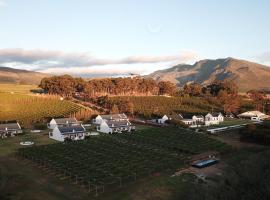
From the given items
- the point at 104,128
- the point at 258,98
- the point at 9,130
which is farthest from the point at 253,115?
the point at 9,130

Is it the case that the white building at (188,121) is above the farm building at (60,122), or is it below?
below

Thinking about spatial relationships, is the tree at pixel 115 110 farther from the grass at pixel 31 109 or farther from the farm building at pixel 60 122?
the farm building at pixel 60 122

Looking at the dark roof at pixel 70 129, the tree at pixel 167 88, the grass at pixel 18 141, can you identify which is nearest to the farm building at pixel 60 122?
the grass at pixel 18 141

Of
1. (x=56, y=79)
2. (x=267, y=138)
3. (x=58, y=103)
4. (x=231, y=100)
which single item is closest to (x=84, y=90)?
(x=56, y=79)

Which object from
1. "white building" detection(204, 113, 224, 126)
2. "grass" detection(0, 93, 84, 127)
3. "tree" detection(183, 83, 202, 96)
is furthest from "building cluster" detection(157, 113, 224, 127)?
"tree" detection(183, 83, 202, 96)

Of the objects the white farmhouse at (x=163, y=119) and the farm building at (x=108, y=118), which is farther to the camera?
the white farmhouse at (x=163, y=119)

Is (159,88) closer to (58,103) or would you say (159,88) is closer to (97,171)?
(58,103)
